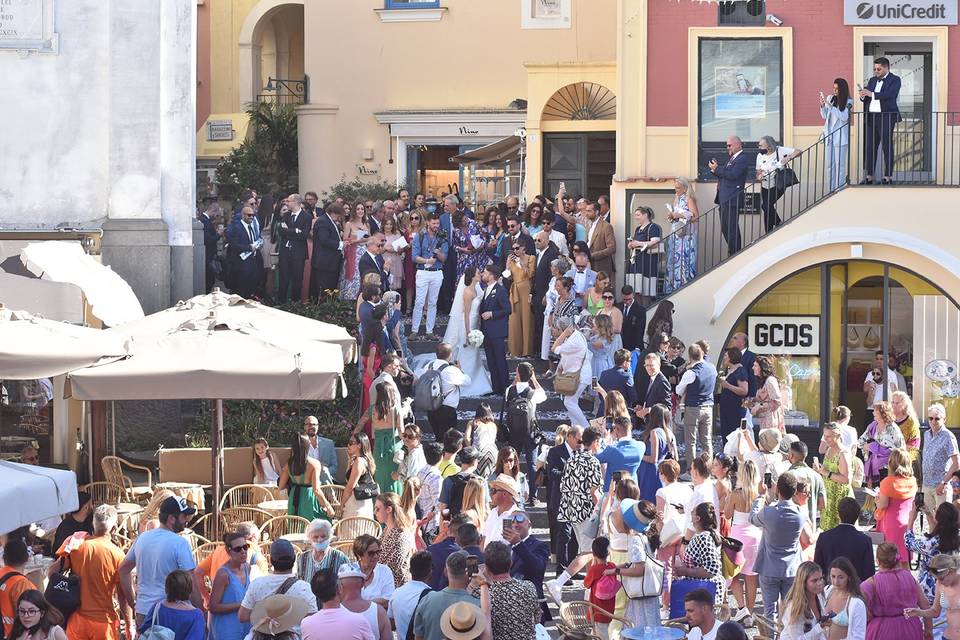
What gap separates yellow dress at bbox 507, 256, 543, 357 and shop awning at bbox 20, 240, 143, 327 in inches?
211

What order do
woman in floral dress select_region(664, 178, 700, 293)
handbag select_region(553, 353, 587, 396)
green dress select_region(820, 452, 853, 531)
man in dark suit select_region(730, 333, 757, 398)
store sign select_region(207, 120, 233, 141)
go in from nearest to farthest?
green dress select_region(820, 452, 853, 531) → handbag select_region(553, 353, 587, 396) → man in dark suit select_region(730, 333, 757, 398) → woman in floral dress select_region(664, 178, 700, 293) → store sign select_region(207, 120, 233, 141)

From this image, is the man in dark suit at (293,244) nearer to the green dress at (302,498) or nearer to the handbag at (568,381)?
the handbag at (568,381)

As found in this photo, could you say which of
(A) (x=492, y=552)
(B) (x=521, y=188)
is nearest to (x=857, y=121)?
(B) (x=521, y=188)

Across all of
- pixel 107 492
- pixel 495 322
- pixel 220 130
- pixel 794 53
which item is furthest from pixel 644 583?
pixel 220 130

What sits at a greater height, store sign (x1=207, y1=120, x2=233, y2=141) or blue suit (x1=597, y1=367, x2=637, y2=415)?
store sign (x1=207, y1=120, x2=233, y2=141)

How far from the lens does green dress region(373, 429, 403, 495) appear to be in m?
15.6

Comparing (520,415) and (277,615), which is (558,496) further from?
(277,615)

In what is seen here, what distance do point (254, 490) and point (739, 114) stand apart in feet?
37.3

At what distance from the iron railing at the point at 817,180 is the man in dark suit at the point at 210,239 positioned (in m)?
5.82

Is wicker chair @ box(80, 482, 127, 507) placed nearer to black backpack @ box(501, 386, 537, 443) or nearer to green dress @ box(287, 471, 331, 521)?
green dress @ box(287, 471, 331, 521)

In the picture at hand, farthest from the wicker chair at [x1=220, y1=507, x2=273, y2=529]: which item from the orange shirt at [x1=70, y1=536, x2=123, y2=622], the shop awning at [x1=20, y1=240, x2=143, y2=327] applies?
the shop awning at [x1=20, y1=240, x2=143, y2=327]

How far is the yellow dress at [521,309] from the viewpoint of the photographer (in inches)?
829

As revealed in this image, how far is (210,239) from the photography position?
73.0 feet

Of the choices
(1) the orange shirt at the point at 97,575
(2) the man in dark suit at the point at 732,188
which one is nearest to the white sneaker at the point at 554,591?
(1) the orange shirt at the point at 97,575
